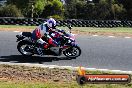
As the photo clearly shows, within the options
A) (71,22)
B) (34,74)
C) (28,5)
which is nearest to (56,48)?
(34,74)

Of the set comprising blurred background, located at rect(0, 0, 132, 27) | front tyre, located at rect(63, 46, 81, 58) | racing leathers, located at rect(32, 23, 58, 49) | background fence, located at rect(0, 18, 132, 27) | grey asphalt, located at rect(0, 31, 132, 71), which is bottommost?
blurred background, located at rect(0, 0, 132, 27)

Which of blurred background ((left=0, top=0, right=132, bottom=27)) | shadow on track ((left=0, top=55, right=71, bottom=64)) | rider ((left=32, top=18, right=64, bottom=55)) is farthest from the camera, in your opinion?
blurred background ((left=0, top=0, right=132, bottom=27))

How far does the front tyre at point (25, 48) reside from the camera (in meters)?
13.6

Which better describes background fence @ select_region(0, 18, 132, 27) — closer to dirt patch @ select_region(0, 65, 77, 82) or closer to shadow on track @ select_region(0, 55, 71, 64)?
shadow on track @ select_region(0, 55, 71, 64)

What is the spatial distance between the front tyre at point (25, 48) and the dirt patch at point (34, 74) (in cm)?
230

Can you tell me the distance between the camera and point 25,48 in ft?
45.1

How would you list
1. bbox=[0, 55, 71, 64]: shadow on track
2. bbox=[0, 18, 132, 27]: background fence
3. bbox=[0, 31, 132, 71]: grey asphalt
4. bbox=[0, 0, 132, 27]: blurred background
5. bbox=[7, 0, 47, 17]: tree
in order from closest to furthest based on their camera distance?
bbox=[0, 31, 132, 71]: grey asphalt, bbox=[0, 55, 71, 64]: shadow on track, bbox=[0, 18, 132, 27]: background fence, bbox=[7, 0, 47, 17]: tree, bbox=[0, 0, 132, 27]: blurred background

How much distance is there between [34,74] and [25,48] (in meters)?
3.51

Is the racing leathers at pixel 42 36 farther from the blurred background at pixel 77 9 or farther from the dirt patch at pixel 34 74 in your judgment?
the blurred background at pixel 77 9

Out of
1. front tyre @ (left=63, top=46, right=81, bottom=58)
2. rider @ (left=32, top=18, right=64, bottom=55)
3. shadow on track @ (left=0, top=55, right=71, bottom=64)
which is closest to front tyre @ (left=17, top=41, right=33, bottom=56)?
shadow on track @ (left=0, top=55, right=71, bottom=64)

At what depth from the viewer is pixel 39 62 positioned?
42.1 ft

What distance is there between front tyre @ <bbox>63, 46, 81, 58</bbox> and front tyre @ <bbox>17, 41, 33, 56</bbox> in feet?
4.16

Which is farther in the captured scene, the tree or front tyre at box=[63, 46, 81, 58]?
the tree

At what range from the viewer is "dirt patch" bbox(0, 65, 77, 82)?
32.1 ft
